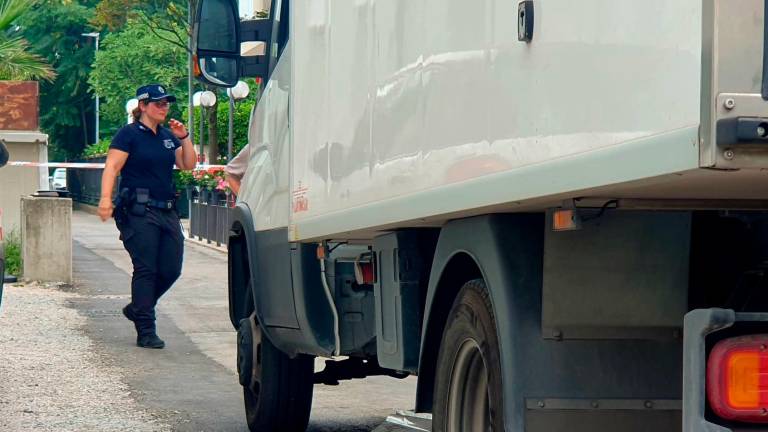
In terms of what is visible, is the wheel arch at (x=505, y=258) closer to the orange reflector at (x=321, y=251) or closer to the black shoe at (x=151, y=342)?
the orange reflector at (x=321, y=251)

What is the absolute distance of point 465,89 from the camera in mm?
4043

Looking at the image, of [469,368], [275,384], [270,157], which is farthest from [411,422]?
[270,157]

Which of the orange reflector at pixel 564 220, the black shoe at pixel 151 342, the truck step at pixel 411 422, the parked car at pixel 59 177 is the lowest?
the parked car at pixel 59 177

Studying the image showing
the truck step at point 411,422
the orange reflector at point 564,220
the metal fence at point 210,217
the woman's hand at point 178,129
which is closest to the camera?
the orange reflector at point 564,220

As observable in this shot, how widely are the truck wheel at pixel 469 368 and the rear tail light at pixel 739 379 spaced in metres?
0.95

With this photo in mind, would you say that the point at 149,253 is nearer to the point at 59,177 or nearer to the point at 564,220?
the point at 564,220

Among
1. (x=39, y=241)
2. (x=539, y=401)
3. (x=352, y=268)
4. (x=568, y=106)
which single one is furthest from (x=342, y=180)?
(x=39, y=241)

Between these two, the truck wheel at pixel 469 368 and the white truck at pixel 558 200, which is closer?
the white truck at pixel 558 200

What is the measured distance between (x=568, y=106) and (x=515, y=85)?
14.2 inches

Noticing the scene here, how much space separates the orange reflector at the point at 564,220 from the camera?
354 centimetres

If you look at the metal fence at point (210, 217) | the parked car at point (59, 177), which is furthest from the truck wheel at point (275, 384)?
the parked car at point (59, 177)

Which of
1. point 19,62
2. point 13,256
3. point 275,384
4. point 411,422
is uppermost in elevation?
point 19,62

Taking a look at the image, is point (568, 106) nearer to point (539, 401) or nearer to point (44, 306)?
point (539, 401)

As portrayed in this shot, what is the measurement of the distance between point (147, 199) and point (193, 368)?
1.53 meters
